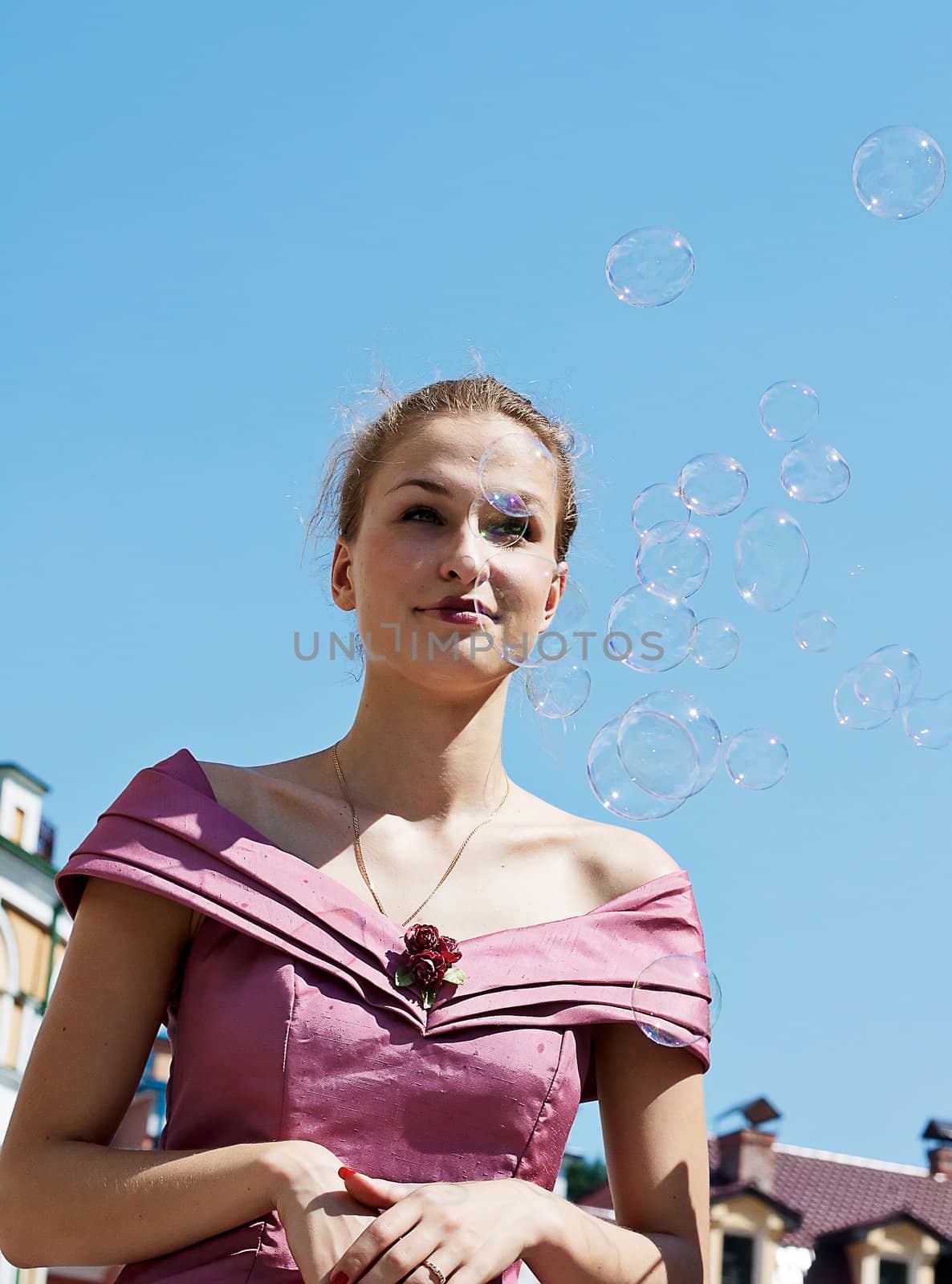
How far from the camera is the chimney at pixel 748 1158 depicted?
25.1 m

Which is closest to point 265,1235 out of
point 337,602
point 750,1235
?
point 337,602

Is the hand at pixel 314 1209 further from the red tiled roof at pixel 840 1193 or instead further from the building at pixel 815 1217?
the red tiled roof at pixel 840 1193

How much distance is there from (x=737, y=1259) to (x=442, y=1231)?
23.0m

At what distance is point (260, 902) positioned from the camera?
2920 millimetres

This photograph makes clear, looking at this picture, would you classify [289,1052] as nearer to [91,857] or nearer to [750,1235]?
[91,857]

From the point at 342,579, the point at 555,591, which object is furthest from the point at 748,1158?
the point at 342,579

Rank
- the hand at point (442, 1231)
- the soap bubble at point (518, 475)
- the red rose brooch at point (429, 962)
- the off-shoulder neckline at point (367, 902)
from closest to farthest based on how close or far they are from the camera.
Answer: the hand at point (442, 1231) → the red rose brooch at point (429, 962) → the off-shoulder neckline at point (367, 902) → the soap bubble at point (518, 475)

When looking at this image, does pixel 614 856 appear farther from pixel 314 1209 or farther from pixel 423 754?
pixel 314 1209

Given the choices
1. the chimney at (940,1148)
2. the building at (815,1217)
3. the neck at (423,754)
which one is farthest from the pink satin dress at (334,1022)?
the chimney at (940,1148)

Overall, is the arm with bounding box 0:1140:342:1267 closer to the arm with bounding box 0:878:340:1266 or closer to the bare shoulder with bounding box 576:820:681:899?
the arm with bounding box 0:878:340:1266

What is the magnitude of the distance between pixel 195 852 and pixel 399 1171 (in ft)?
2.20

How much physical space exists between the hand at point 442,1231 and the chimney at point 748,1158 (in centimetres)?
2377

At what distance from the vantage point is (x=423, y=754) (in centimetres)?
338

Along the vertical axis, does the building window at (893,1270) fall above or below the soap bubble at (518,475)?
below
